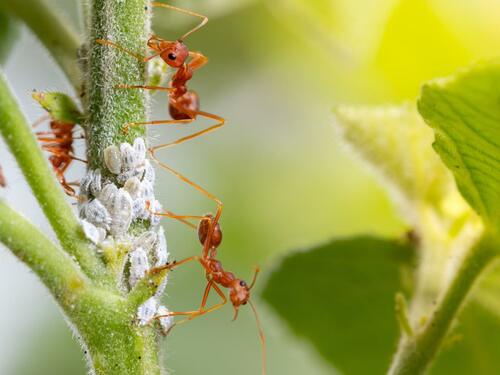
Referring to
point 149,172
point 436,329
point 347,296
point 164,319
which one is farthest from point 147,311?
point 347,296

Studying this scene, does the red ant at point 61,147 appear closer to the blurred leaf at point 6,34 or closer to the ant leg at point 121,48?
the blurred leaf at point 6,34

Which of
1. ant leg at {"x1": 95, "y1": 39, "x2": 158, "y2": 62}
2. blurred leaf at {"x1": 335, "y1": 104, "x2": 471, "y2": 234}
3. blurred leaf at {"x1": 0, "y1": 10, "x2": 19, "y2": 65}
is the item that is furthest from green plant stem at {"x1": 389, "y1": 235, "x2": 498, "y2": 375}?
blurred leaf at {"x1": 0, "y1": 10, "x2": 19, "y2": 65}

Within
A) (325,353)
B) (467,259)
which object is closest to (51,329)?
(325,353)

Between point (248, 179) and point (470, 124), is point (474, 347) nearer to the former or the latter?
point (470, 124)

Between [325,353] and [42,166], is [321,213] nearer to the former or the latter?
[325,353]

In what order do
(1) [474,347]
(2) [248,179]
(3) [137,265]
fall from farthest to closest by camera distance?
(2) [248,179] < (1) [474,347] < (3) [137,265]

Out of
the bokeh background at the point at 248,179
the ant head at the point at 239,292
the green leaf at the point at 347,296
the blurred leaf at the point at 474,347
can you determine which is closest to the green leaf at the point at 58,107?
the ant head at the point at 239,292
